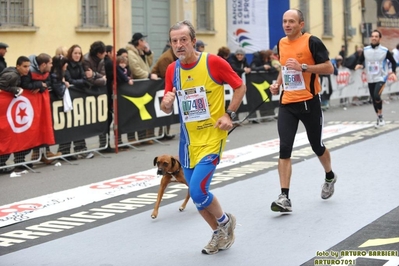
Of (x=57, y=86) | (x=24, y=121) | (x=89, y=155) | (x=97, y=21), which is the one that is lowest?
(x=89, y=155)

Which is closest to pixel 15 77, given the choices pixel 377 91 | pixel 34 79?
pixel 34 79

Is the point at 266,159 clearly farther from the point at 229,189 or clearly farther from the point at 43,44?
the point at 43,44

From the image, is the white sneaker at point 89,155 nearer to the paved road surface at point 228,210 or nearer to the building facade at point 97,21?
the paved road surface at point 228,210

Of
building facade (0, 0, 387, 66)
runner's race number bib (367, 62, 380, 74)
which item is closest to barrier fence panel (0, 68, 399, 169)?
runner's race number bib (367, 62, 380, 74)

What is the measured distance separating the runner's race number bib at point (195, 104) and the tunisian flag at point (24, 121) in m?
5.46

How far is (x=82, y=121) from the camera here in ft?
43.4

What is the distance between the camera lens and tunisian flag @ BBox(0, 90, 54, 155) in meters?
11.7

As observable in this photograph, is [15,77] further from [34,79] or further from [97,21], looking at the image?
[97,21]

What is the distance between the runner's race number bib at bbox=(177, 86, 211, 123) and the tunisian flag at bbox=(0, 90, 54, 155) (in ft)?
17.9

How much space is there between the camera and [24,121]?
12.0 meters

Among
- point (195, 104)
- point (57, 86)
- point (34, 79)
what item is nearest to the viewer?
point (195, 104)

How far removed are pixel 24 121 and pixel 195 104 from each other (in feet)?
19.1

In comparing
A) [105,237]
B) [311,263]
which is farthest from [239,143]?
[311,263]

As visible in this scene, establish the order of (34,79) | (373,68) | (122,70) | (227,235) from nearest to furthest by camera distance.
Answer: (227,235) → (34,79) → (122,70) → (373,68)
